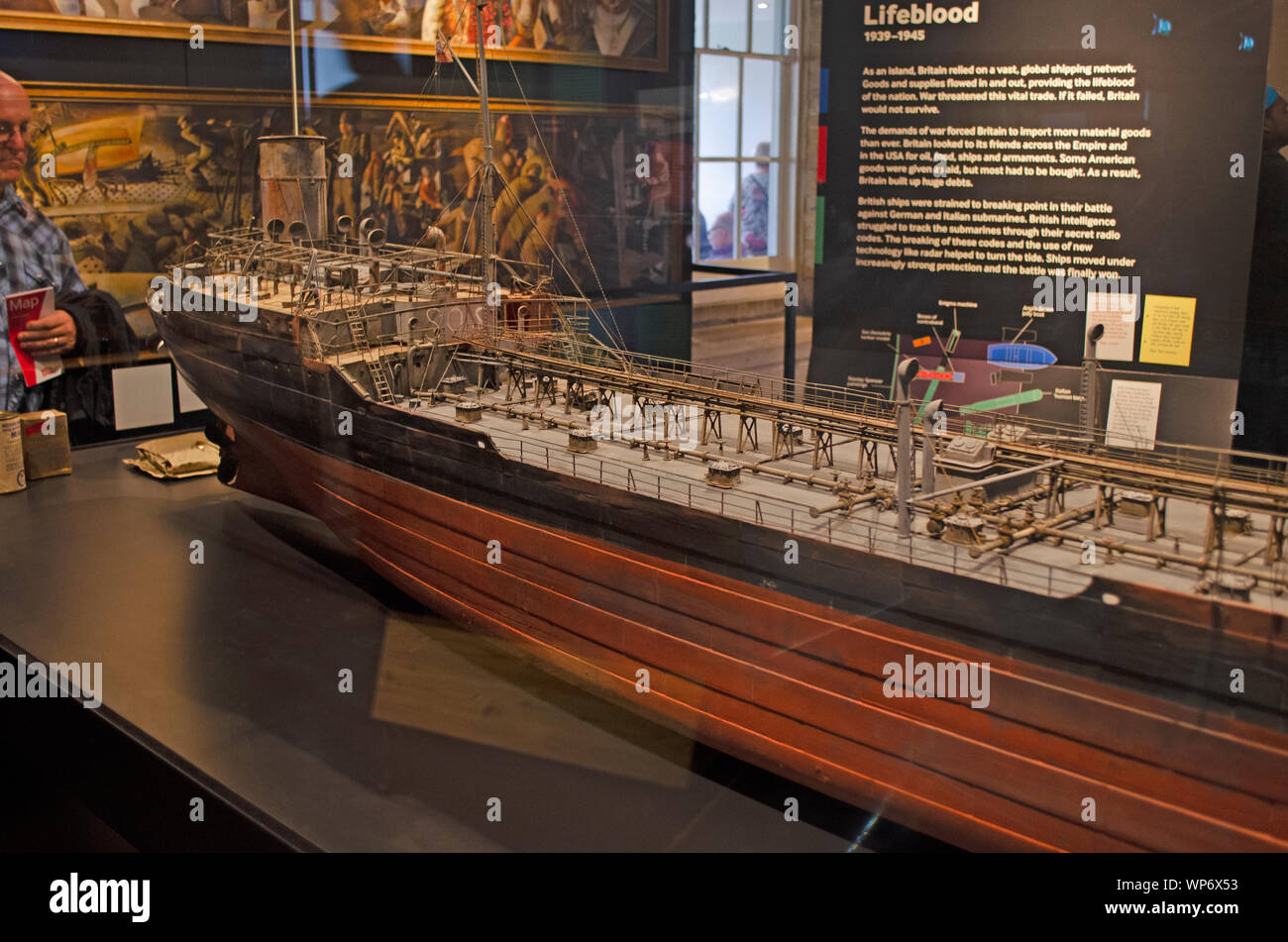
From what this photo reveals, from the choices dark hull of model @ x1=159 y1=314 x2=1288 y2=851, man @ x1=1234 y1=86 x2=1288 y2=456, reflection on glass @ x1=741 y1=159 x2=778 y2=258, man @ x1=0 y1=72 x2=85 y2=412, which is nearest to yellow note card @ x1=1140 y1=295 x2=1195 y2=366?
man @ x1=1234 y1=86 x2=1288 y2=456

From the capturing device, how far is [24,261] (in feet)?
59.7

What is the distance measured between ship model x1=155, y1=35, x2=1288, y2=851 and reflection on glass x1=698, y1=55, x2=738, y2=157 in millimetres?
→ 3491

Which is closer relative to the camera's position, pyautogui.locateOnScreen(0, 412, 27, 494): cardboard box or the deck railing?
the deck railing

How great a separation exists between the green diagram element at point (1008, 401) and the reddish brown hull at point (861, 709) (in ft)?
14.0

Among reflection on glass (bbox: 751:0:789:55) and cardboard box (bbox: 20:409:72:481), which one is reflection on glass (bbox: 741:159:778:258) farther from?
cardboard box (bbox: 20:409:72:481)

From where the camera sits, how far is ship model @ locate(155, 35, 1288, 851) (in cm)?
779

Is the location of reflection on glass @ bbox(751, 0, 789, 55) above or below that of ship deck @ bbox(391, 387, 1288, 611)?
above

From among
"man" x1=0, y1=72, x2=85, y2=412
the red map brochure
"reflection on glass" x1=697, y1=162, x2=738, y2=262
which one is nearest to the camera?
"reflection on glass" x1=697, y1=162, x2=738, y2=262

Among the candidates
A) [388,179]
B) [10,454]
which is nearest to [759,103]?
[388,179]

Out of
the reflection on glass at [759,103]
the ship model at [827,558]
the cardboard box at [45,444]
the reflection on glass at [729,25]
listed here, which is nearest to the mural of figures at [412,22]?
the reflection on glass at [729,25]

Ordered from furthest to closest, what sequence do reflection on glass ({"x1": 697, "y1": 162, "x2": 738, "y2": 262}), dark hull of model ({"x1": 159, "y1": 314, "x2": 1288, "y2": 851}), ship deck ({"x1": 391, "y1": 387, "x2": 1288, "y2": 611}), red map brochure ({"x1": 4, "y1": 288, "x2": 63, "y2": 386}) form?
red map brochure ({"x1": 4, "y1": 288, "x2": 63, "y2": 386})
reflection on glass ({"x1": 697, "y1": 162, "x2": 738, "y2": 262})
ship deck ({"x1": 391, "y1": 387, "x2": 1288, "y2": 611})
dark hull of model ({"x1": 159, "y1": 314, "x2": 1288, "y2": 851})

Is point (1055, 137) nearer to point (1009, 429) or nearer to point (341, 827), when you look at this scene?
point (1009, 429)

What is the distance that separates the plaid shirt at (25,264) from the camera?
17938 millimetres
